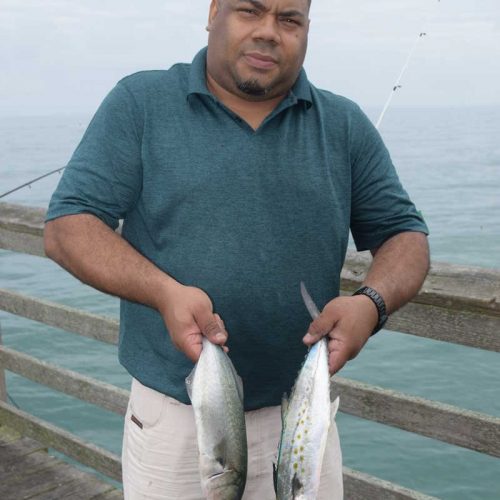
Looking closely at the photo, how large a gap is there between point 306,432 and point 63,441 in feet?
8.74

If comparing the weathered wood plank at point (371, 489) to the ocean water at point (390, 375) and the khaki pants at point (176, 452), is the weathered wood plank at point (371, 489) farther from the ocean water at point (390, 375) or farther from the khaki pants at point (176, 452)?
the ocean water at point (390, 375)

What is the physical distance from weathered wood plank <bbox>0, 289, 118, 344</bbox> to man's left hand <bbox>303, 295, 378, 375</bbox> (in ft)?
5.75

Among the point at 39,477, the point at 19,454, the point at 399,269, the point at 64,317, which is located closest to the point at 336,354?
the point at 399,269

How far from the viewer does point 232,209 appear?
7.06 ft

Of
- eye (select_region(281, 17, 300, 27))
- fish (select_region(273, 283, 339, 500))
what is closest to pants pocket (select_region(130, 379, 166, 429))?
fish (select_region(273, 283, 339, 500))

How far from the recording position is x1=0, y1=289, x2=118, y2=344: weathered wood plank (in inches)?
142

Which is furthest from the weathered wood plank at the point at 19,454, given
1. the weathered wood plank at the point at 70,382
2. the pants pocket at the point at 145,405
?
the pants pocket at the point at 145,405

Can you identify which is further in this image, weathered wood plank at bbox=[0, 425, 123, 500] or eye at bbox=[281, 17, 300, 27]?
weathered wood plank at bbox=[0, 425, 123, 500]

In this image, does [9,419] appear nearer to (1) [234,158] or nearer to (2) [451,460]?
(1) [234,158]

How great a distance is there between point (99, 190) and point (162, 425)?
0.75m

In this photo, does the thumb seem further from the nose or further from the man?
the nose

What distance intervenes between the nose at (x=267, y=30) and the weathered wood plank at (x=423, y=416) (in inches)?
54.3

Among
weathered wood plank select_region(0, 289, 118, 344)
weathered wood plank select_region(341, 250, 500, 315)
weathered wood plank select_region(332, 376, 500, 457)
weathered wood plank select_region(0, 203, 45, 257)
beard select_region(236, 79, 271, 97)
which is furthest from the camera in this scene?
weathered wood plank select_region(0, 203, 45, 257)

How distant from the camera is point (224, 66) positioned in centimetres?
221
